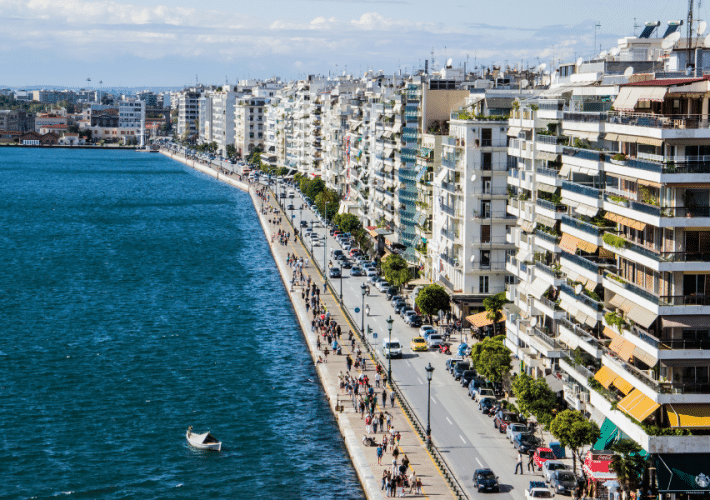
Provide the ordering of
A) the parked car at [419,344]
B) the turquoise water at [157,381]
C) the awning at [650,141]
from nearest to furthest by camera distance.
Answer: the awning at [650,141] < the turquoise water at [157,381] < the parked car at [419,344]

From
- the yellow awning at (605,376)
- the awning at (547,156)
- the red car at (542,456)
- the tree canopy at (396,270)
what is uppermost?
the awning at (547,156)

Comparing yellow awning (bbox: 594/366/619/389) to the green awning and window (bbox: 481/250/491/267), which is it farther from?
window (bbox: 481/250/491/267)

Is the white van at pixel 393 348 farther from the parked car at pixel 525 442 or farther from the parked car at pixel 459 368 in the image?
the parked car at pixel 525 442

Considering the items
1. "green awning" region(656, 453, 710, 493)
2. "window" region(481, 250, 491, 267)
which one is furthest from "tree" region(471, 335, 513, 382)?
"green awning" region(656, 453, 710, 493)

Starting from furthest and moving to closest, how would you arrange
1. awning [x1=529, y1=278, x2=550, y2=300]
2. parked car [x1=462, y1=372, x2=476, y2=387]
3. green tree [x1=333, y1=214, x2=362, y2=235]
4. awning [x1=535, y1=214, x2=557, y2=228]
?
green tree [x1=333, y1=214, x2=362, y2=235] < parked car [x1=462, y1=372, x2=476, y2=387] < awning [x1=535, y1=214, x2=557, y2=228] < awning [x1=529, y1=278, x2=550, y2=300]

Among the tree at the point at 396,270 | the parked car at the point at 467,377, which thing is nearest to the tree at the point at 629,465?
the parked car at the point at 467,377

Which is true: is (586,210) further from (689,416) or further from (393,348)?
(393,348)
